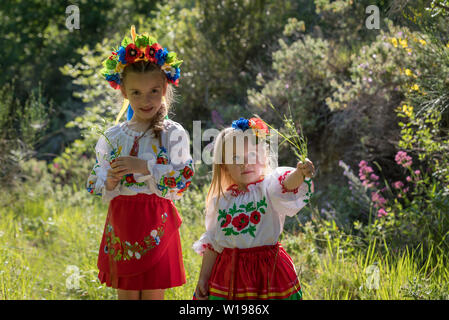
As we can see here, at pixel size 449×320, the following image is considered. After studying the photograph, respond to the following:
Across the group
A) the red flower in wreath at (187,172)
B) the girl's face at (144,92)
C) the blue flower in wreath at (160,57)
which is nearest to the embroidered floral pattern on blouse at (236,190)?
the red flower in wreath at (187,172)

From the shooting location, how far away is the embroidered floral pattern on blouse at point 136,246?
251cm

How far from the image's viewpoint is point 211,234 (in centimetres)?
243

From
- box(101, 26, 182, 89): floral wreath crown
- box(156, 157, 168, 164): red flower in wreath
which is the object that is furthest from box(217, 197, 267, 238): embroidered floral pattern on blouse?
box(101, 26, 182, 89): floral wreath crown

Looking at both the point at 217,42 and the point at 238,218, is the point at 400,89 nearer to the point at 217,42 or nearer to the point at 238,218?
the point at 238,218

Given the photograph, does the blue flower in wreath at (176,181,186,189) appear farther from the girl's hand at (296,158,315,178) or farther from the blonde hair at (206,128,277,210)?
the girl's hand at (296,158,315,178)

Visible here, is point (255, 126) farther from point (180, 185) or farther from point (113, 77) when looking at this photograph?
point (113, 77)

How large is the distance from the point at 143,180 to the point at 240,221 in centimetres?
51

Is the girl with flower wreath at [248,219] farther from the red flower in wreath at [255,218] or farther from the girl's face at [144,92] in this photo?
the girl's face at [144,92]

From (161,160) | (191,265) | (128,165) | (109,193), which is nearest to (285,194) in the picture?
(161,160)

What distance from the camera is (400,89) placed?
13.8 feet

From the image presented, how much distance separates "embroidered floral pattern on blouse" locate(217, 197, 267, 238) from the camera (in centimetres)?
237
